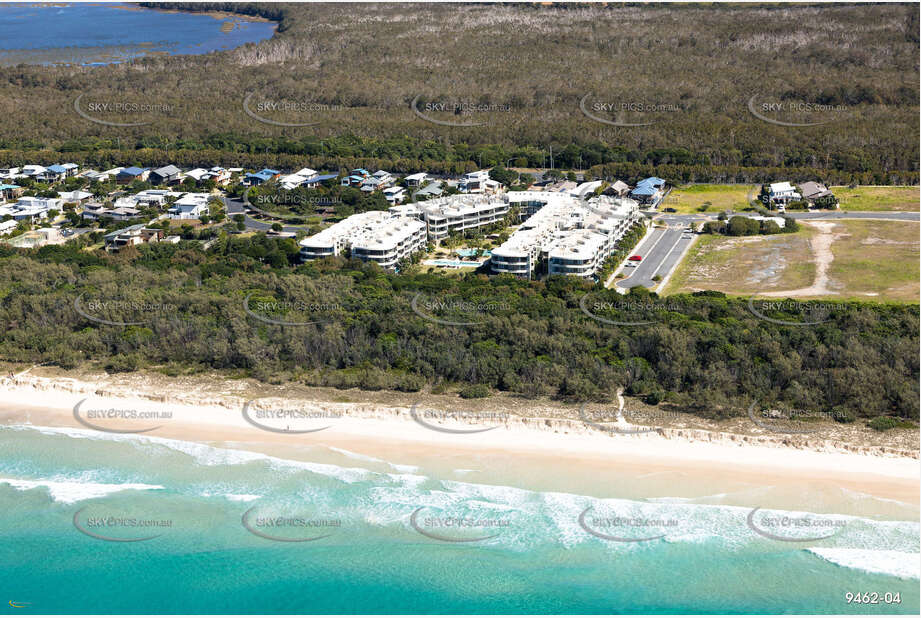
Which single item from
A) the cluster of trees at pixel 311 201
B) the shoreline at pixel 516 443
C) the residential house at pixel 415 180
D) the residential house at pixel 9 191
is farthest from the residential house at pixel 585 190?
the residential house at pixel 9 191

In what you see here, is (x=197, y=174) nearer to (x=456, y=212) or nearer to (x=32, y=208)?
(x=32, y=208)

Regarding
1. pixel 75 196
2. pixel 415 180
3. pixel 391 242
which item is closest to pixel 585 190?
pixel 415 180

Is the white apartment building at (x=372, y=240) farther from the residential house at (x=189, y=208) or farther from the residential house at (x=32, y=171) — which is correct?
the residential house at (x=32, y=171)

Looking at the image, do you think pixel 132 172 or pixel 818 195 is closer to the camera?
pixel 818 195

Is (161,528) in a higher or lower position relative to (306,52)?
lower

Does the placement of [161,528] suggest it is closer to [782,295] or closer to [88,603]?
[88,603]

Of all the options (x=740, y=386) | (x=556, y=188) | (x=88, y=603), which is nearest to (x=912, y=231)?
(x=556, y=188)
